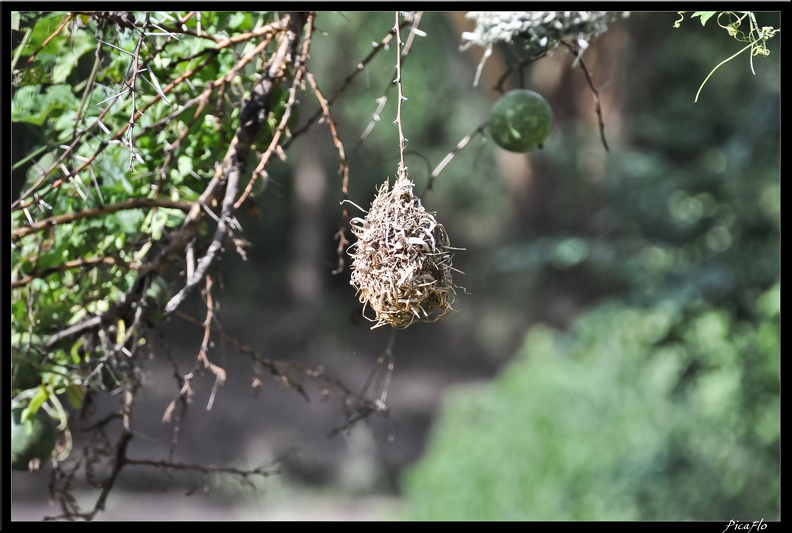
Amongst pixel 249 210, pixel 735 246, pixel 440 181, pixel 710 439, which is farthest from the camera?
pixel 440 181

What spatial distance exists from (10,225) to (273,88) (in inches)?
20.5

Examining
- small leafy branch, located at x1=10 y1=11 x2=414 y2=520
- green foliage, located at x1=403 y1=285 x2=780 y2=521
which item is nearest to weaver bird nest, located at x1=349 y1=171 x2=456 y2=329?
small leafy branch, located at x1=10 y1=11 x2=414 y2=520

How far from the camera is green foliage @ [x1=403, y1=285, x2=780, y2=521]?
13.1 ft

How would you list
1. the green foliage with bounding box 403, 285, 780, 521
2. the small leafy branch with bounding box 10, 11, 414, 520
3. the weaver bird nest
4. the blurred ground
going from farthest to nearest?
the blurred ground < the green foliage with bounding box 403, 285, 780, 521 < the small leafy branch with bounding box 10, 11, 414, 520 < the weaver bird nest

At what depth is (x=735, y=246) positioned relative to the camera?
4.41 m

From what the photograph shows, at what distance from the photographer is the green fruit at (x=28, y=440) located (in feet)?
5.32

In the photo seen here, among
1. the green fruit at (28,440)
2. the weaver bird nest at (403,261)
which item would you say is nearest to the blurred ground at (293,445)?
the green fruit at (28,440)

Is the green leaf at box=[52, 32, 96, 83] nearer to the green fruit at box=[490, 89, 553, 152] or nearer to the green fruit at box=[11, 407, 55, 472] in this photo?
the green fruit at box=[11, 407, 55, 472]

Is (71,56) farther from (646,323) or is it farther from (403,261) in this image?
(646,323)

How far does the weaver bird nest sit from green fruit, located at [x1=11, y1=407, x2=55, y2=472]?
2.31 ft

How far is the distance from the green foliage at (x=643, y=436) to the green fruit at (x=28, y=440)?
105 inches

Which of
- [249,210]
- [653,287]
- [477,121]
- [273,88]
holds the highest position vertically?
[477,121]

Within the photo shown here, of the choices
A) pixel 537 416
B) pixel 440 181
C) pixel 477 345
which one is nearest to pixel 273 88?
pixel 537 416
